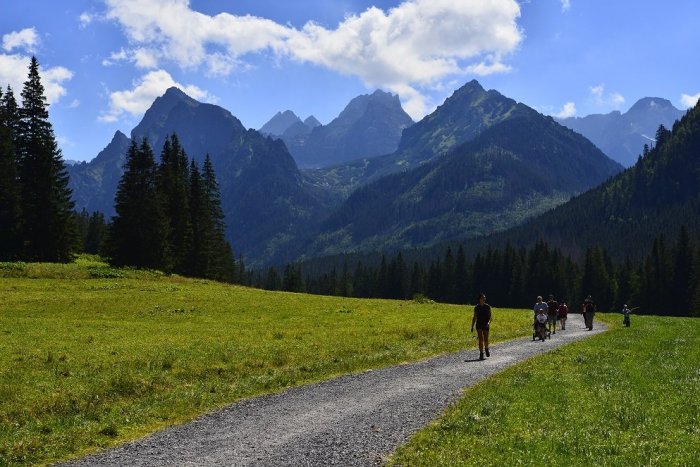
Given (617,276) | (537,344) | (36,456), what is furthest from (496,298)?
(36,456)

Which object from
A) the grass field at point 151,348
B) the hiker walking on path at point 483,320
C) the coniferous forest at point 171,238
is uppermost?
the coniferous forest at point 171,238

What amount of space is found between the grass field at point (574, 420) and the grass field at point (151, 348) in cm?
804

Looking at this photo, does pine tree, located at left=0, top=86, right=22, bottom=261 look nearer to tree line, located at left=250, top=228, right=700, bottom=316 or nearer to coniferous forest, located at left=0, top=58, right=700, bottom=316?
coniferous forest, located at left=0, top=58, right=700, bottom=316

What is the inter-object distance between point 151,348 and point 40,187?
57.2m

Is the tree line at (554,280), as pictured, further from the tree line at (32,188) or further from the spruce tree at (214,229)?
the tree line at (32,188)

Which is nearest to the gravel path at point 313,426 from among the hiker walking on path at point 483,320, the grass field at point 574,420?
the grass field at point 574,420

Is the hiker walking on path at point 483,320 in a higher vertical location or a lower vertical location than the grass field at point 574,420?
higher

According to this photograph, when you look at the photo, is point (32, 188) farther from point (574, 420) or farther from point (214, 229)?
point (574, 420)

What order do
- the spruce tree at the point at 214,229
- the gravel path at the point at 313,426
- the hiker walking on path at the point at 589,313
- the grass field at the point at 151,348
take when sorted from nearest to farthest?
the gravel path at the point at 313,426, the grass field at the point at 151,348, the hiker walking on path at the point at 589,313, the spruce tree at the point at 214,229

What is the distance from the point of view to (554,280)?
137125 millimetres

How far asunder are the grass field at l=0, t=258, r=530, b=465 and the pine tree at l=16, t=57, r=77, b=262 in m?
13.1

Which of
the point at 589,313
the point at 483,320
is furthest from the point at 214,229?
the point at 483,320

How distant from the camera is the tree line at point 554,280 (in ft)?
388

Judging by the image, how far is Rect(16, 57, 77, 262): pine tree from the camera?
7094 cm
